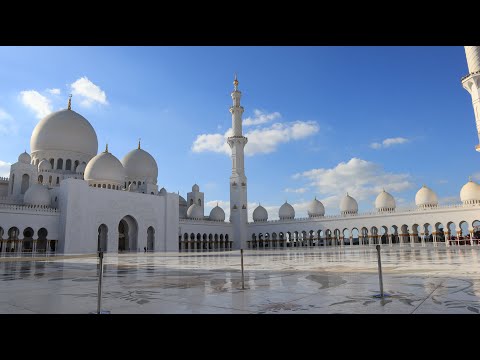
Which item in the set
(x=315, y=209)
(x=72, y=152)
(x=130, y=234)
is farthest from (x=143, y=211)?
(x=315, y=209)

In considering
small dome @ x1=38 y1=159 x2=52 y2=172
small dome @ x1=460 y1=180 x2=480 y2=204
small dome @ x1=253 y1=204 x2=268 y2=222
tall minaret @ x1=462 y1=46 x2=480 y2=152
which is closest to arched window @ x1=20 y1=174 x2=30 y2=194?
small dome @ x1=38 y1=159 x2=52 y2=172

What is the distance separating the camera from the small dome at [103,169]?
25.4 meters

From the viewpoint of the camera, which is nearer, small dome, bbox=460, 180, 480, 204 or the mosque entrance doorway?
the mosque entrance doorway

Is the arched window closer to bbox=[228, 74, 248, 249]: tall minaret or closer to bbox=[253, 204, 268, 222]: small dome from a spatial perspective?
bbox=[228, 74, 248, 249]: tall minaret

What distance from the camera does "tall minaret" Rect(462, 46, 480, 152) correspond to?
55.5ft

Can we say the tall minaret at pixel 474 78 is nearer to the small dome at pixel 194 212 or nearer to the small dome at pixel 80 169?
the small dome at pixel 194 212

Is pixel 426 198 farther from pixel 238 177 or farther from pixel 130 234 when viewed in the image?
pixel 130 234

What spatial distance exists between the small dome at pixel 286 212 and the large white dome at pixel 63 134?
1841 cm

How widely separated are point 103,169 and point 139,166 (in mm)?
5964

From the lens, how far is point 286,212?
35438 millimetres

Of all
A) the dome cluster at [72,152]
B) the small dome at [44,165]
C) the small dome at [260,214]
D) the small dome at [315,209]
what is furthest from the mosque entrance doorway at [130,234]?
the small dome at [315,209]

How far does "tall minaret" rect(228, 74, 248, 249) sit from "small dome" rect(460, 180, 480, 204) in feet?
58.0
